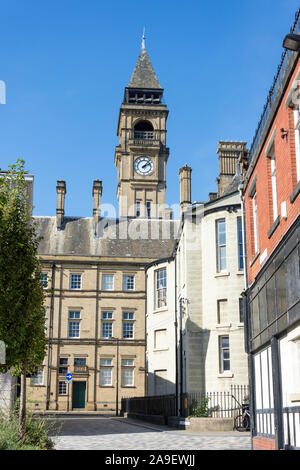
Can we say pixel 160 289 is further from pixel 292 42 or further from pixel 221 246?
pixel 292 42

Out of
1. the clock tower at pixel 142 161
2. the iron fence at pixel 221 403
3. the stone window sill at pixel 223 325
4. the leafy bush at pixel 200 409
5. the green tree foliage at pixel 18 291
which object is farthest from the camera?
the clock tower at pixel 142 161

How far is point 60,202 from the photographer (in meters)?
60.0

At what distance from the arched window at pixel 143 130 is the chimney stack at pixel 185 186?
484 inches

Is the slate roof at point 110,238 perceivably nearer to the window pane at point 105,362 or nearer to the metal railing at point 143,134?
the window pane at point 105,362

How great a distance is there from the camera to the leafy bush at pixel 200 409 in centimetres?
2586

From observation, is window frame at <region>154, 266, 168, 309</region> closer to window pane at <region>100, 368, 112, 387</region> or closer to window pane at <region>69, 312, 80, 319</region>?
window pane at <region>100, 368, 112, 387</region>

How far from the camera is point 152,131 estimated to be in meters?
80.2

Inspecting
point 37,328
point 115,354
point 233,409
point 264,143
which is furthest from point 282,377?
point 115,354

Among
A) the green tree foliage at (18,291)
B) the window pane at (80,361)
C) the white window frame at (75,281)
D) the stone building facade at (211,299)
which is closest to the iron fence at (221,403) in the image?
the stone building facade at (211,299)

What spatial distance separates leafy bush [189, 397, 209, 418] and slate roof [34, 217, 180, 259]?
3026 centimetres

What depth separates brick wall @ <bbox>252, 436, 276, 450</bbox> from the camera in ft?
44.0

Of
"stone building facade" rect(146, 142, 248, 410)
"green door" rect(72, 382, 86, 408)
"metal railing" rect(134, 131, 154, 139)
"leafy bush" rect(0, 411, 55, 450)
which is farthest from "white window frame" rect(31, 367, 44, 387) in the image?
"metal railing" rect(134, 131, 154, 139)
